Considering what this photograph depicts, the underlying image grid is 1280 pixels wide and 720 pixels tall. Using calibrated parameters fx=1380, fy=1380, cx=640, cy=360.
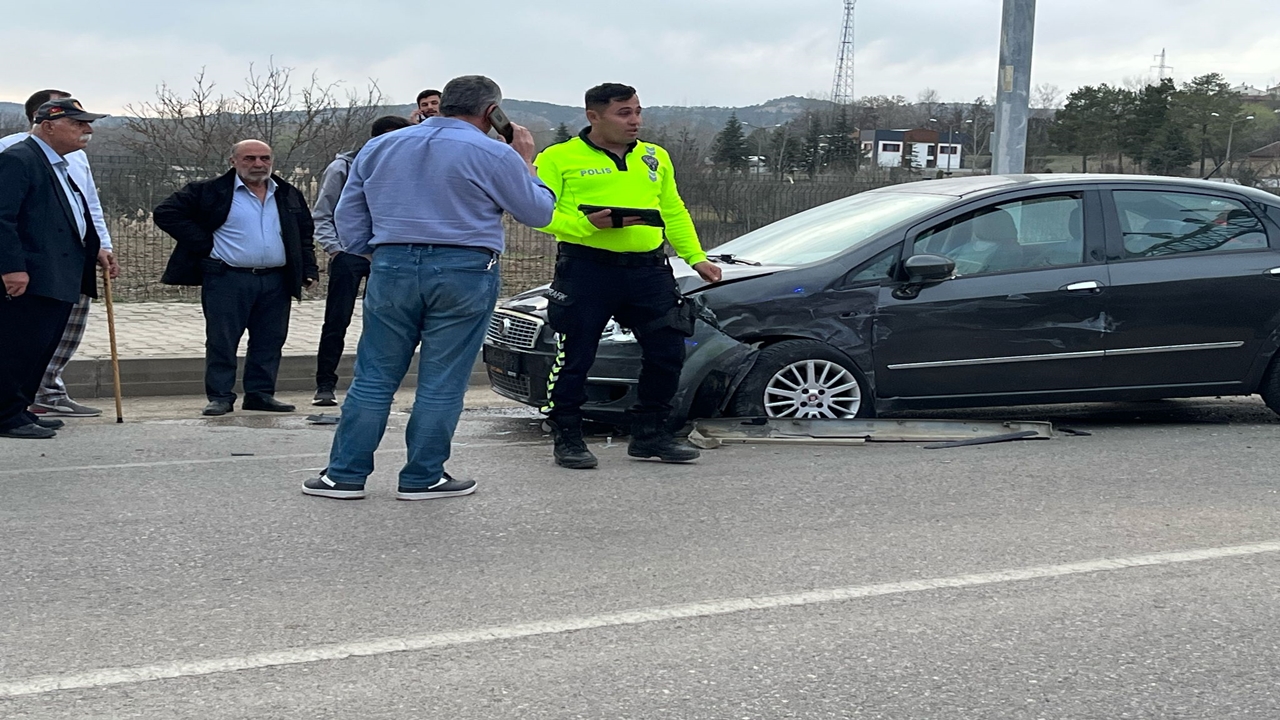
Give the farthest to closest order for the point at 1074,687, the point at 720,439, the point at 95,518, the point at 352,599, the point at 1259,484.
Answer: the point at 720,439 → the point at 1259,484 → the point at 95,518 → the point at 352,599 → the point at 1074,687

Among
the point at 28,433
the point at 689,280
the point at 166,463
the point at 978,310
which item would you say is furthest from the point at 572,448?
the point at 28,433

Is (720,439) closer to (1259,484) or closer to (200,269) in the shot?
(1259,484)

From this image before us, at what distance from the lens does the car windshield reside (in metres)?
7.68

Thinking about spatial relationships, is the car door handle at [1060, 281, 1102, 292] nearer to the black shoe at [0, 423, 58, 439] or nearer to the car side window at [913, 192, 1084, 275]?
the car side window at [913, 192, 1084, 275]

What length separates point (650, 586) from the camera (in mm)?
4602

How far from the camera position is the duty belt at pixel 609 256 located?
645 centimetres

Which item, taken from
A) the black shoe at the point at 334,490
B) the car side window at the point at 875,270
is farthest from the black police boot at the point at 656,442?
the black shoe at the point at 334,490

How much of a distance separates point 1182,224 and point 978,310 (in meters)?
1.52

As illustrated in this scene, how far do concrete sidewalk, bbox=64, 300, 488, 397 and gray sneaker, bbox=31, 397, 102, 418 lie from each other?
0.76 m

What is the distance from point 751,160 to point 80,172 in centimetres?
1276

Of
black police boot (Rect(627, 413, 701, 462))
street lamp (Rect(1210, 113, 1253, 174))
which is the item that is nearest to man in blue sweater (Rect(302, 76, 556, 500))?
black police boot (Rect(627, 413, 701, 462))

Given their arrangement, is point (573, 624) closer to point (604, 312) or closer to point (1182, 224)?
point (604, 312)

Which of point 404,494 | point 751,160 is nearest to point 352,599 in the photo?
point 404,494

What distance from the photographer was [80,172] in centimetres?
793
